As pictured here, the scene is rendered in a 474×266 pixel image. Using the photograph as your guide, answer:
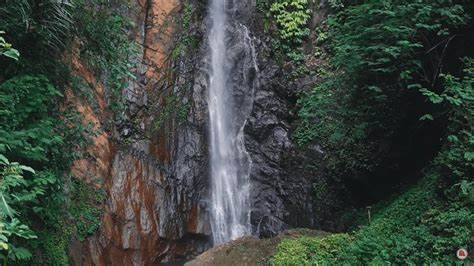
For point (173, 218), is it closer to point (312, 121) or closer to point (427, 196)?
point (312, 121)

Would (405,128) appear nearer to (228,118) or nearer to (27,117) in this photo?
(228,118)

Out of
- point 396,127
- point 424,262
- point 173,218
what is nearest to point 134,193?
point 173,218

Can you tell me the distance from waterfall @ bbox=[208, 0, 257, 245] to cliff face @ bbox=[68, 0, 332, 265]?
8 cm

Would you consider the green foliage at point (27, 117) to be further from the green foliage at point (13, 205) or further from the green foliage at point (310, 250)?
the green foliage at point (310, 250)

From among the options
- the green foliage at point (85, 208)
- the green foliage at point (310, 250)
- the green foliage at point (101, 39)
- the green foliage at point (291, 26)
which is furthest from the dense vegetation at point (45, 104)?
the green foliage at point (291, 26)

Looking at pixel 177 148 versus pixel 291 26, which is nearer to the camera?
pixel 177 148

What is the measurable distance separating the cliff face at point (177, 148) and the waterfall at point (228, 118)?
78 millimetres

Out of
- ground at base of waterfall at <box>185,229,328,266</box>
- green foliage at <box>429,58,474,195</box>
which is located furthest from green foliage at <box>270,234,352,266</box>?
green foliage at <box>429,58,474,195</box>

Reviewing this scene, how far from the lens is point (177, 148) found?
12.3 m

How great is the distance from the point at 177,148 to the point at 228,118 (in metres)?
2.28

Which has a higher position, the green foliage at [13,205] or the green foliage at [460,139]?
the green foliage at [460,139]

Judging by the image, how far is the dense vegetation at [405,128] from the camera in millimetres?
5621

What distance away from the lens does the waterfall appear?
12383 millimetres
